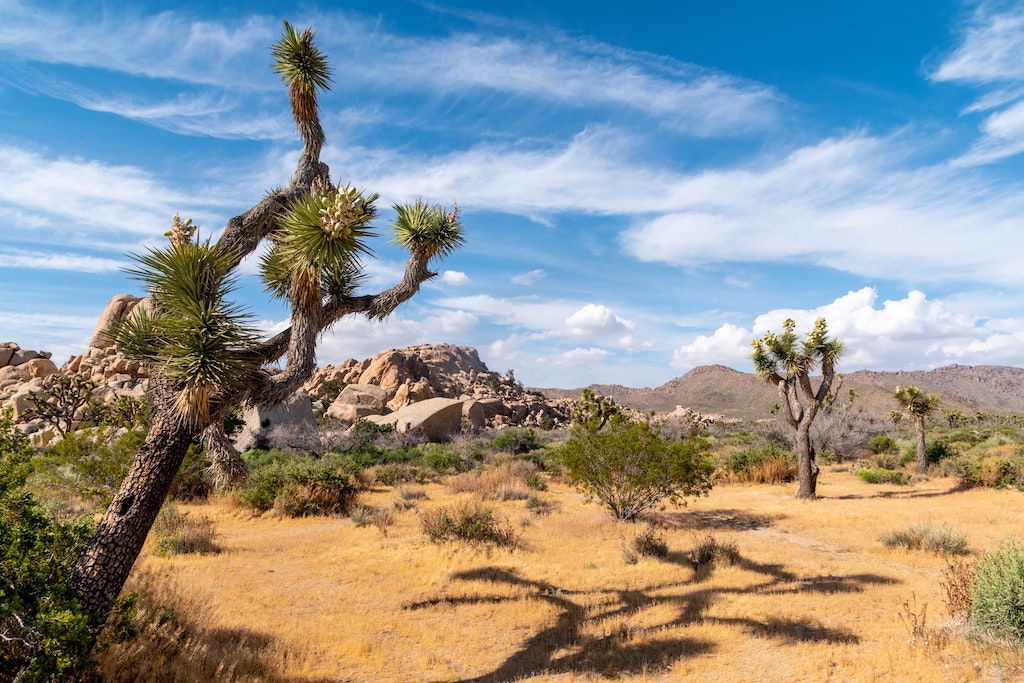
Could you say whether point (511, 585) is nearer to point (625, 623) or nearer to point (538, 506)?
point (625, 623)

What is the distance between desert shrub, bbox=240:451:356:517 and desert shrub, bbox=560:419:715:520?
6.54m

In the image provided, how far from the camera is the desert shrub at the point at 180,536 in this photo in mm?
10664

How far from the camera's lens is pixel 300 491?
15.2m

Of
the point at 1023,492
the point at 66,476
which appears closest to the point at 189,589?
the point at 66,476

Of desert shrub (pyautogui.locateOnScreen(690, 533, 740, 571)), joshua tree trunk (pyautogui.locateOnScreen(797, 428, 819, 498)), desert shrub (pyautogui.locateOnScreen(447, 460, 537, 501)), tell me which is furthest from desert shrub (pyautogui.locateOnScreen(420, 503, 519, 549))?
joshua tree trunk (pyautogui.locateOnScreen(797, 428, 819, 498))

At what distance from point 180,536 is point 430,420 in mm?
26679

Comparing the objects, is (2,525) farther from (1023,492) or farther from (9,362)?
(9,362)

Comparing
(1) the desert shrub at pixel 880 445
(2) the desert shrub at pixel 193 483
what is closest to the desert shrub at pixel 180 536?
(2) the desert shrub at pixel 193 483

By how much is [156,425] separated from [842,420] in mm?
35595

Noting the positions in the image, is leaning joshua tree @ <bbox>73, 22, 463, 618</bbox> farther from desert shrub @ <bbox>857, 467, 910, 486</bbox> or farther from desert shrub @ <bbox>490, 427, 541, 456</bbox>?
desert shrub @ <bbox>490, 427, 541, 456</bbox>

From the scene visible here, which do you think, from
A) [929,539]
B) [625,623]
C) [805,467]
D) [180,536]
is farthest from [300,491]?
[805,467]

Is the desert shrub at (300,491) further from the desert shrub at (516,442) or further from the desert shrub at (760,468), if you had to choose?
the desert shrub at (516,442)

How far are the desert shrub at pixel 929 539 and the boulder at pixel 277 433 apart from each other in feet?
75.2

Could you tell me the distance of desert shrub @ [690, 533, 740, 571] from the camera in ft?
34.1
